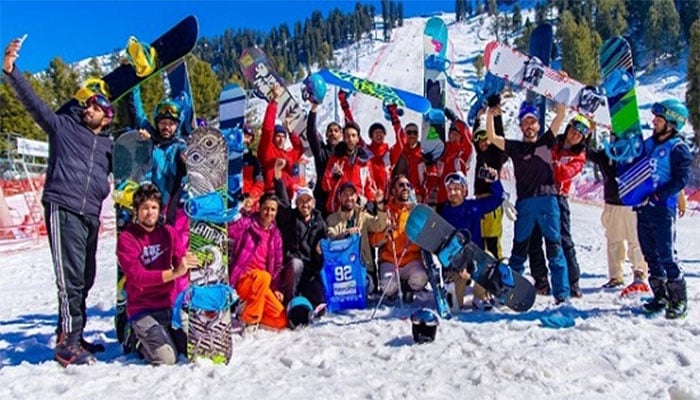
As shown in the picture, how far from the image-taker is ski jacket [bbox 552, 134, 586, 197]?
5.02 m

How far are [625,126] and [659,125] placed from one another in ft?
1.82

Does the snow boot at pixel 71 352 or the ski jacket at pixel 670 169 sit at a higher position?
the ski jacket at pixel 670 169

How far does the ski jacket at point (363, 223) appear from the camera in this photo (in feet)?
17.4

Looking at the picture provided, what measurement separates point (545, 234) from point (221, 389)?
10.6 feet

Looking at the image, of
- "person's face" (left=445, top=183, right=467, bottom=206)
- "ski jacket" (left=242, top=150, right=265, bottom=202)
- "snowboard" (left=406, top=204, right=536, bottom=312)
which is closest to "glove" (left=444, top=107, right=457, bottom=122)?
"person's face" (left=445, top=183, right=467, bottom=206)

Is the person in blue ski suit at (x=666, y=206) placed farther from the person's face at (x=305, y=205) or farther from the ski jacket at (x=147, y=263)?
the ski jacket at (x=147, y=263)

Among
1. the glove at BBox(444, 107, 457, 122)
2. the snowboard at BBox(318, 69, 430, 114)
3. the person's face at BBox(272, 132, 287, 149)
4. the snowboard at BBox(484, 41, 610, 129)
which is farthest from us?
the snowboard at BBox(318, 69, 430, 114)

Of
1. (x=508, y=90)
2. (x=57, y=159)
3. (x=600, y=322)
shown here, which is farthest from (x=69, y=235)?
(x=508, y=90)

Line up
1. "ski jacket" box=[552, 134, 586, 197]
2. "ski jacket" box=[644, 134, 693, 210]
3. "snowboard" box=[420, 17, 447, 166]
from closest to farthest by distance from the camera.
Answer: "ski jacket" box=[644, 134, 693, 210] → "ski jacket" box=[552, 134, 586, 197] → "snowboard" box=[420, 17, 447, 166]

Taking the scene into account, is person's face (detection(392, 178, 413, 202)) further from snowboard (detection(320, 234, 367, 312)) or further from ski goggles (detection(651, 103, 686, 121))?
ski goggles (detection(651, 103, 686, 121))

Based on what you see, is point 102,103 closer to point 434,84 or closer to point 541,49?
point 434,84

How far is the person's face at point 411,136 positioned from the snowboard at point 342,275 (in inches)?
68.3

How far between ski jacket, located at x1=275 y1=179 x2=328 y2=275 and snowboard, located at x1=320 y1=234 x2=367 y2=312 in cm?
9

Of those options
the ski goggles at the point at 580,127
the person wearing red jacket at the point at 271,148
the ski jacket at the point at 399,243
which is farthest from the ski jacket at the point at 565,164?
the person wearing red jacket at the point at 271,148
